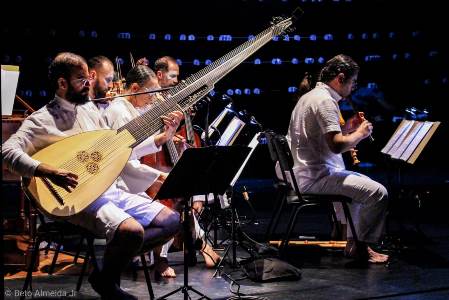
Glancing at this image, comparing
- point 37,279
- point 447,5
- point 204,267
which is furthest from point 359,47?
point 37,279

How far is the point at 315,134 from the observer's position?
18.3 ft

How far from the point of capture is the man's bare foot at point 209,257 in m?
5.51

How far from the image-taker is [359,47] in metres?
10.6

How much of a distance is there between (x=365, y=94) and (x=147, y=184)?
640 centimetres

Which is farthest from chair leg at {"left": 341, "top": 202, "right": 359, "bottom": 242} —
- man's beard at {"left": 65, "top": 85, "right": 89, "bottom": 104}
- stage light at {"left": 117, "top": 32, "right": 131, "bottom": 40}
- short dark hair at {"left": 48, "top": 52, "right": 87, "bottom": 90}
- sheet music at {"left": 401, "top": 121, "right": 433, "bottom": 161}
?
stage light at {"left": 117, "top": 32, "right": 131, "bottom": 40}

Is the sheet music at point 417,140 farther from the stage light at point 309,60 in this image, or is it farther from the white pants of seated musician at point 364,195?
the stage light at point 309,60

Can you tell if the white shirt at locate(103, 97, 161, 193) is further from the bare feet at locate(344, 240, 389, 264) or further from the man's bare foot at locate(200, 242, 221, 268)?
the bare feet at locate(344, 240, 389, 264)

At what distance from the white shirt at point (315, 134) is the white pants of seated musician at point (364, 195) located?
0.34ft

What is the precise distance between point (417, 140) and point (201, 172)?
8.25 ft

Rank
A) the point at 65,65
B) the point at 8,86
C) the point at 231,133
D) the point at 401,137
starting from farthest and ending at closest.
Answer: the point at 401,137
the point at 231,133
the point at 8,86
the point at 65,65

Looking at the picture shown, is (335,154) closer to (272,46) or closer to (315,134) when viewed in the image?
(315,134)

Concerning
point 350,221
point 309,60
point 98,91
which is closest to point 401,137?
point 350,221

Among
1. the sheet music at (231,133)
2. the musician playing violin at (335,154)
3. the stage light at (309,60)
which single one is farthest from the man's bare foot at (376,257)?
the stage light at (309,60)

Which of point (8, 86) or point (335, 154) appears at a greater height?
point (8, 86)
